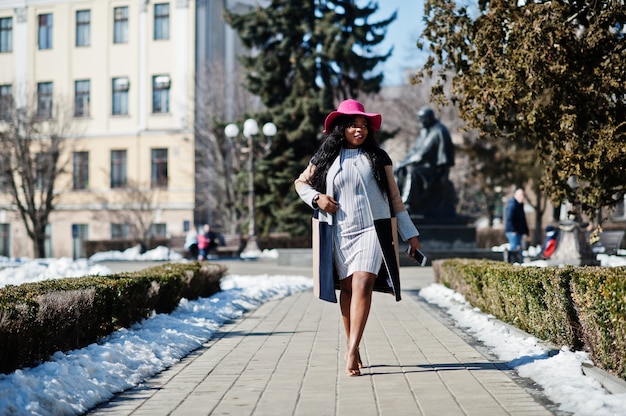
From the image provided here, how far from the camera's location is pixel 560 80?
9.93 metres

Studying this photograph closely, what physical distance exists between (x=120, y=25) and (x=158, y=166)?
743 cm

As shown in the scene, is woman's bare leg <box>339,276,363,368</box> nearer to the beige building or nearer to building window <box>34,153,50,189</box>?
building window <box>34,153,50,189</box>

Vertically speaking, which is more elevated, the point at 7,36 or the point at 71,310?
the point at 7,36

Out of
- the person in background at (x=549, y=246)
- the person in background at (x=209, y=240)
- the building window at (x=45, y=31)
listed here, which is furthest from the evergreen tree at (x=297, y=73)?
the building window at (x=45, y=31)

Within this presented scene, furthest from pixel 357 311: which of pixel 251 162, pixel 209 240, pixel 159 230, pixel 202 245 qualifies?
pixel 159 230

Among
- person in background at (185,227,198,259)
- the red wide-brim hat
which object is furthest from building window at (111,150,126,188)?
the red wide-brim hat

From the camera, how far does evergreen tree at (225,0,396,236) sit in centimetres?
3656

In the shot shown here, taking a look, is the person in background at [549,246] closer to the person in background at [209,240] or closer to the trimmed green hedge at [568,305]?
the person in background at [209,240]

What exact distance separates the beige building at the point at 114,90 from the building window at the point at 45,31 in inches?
2.0

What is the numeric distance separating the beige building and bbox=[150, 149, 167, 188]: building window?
5cm

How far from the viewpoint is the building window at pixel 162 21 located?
48.2m

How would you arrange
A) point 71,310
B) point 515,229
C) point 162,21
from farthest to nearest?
1. point 162,21
2. point 515,229
3. point 71,310

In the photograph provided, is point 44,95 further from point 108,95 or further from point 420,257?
point 420,257

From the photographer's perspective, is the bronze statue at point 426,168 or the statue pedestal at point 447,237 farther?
the statue pedestal at point 447,237
